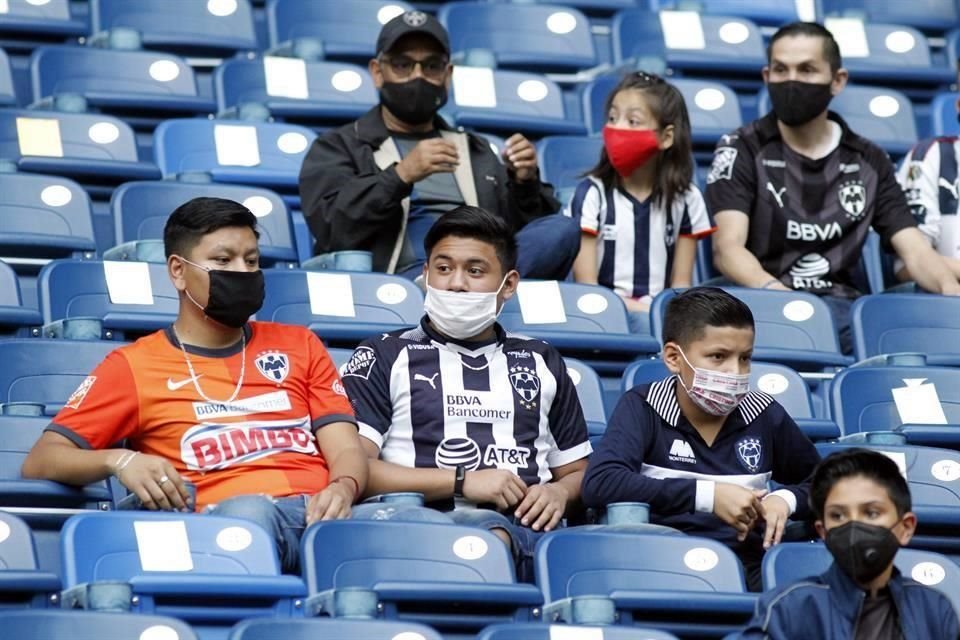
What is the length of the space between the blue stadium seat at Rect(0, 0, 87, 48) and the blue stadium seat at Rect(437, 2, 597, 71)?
1306 mm

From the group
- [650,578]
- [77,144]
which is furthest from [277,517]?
[77,144]

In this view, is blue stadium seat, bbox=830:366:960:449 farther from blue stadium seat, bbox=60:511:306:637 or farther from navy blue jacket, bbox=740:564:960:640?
blue stadium seat, bbox=60:511:306:637

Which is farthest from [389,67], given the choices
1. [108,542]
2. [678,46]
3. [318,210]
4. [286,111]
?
[108,542]

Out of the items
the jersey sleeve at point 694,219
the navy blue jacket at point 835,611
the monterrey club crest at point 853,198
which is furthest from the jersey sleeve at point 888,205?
the navy blue jacket at point 835,611

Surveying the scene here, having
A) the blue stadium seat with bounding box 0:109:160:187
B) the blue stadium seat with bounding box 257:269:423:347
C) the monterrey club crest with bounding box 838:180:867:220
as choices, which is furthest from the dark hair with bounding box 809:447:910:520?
the blue stadium seat with bounding box 0:109:160:187

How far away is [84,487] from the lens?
3977 millimetres

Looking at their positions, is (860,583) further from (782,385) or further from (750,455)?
(782,385)

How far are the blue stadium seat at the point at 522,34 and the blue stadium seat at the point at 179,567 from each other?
3664mm

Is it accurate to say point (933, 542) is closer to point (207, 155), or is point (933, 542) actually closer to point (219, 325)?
point (219, 325)

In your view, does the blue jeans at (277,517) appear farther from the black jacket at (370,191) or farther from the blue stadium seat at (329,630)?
the black jacket at (370,191)

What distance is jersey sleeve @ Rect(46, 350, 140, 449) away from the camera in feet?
13.4

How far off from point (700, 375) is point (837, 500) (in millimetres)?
823

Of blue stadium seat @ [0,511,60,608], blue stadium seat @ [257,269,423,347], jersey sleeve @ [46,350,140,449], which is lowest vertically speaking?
blue stadium seat @ [0,511,60,608]

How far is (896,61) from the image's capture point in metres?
7.52
